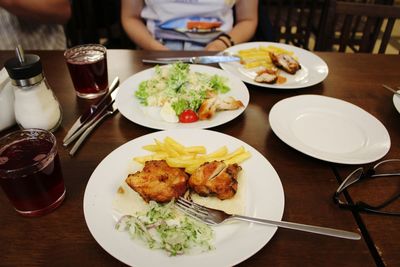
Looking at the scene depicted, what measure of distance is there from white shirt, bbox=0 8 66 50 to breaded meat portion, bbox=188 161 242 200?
1721 millimetres

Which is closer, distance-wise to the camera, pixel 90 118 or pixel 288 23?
pixel 90 118

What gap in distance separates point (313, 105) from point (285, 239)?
69cm

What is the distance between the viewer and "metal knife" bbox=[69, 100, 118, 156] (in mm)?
1095

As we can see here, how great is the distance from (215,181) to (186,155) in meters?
0.18

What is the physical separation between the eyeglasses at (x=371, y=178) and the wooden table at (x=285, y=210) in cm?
2

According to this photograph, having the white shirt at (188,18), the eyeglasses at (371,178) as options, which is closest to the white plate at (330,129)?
the eyeglasses at (371,178)

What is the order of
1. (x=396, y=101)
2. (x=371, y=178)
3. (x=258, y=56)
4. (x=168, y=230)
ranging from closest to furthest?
(x=168, y=230)
(x=371, y=178)
(x=396, y=101)
(x=258, y=56)

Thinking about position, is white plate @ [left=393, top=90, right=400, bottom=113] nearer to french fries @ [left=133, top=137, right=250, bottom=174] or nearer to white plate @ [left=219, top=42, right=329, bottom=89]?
white plate @ [left=219, top=42, right=329, bottom=89]

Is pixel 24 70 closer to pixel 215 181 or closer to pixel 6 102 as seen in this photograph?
pixel 6 102

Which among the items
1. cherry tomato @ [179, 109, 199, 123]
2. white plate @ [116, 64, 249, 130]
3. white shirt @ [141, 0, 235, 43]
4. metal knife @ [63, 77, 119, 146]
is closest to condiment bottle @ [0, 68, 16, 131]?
metal knife @ [63, 77, 119, 146]

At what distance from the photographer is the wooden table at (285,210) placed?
0.77m

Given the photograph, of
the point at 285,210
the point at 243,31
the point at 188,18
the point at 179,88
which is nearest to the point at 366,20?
the point at 243,31

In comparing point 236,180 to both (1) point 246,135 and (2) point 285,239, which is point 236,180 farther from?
(1) point 246,135

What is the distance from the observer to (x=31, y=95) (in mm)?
1041
